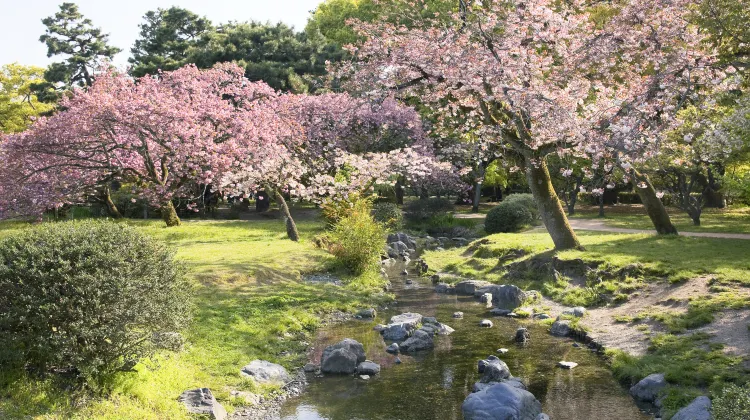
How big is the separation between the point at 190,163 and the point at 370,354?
16.6 meters

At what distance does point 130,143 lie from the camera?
2589 cm

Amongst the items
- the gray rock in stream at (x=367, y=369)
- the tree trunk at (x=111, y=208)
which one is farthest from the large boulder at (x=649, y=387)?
the tree trunk at (x=111, y=208)

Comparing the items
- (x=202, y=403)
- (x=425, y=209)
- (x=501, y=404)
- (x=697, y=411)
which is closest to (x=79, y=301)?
(x=202, y=403)

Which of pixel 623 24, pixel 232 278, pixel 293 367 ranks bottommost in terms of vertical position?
pixel 293 367

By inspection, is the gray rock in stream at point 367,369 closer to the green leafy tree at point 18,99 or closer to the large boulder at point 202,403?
the large boulder at point 202,403

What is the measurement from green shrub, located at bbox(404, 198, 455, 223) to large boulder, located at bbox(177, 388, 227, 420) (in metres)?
27.9

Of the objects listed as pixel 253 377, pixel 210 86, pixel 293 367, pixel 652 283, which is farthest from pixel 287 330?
pixel 210 86

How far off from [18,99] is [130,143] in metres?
34.8

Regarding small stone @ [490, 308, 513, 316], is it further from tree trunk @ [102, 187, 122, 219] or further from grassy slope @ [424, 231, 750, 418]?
tree trunk @ [102, 187, 122, 219]

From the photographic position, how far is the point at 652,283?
15117 millimetres

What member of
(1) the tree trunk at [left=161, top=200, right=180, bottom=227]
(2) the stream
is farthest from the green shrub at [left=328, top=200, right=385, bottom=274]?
(1) the tree trunk at [left=161, top=200, right=180, bottom=227]

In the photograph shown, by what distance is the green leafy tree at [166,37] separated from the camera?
48031 millimetres

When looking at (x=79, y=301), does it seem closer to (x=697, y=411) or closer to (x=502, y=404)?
(x=502, y=404)

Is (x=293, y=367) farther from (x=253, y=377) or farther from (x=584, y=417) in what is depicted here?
(x=584, y=417)
